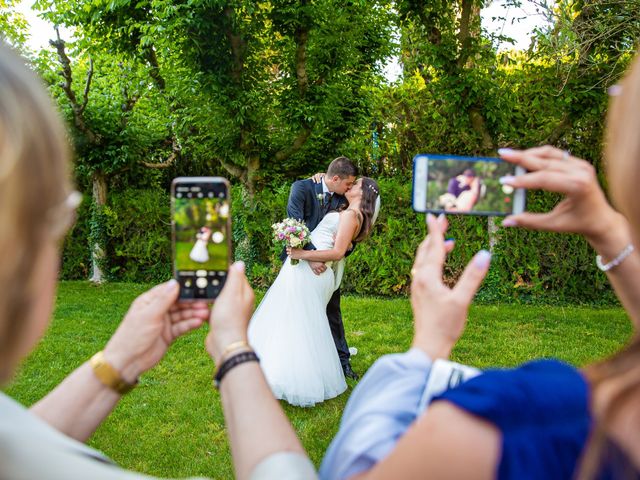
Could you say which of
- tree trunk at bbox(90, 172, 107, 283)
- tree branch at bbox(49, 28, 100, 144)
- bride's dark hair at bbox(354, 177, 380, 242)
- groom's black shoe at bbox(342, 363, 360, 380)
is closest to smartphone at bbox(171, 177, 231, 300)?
bride's dark hair at bbox(354, 177, 380, 242)

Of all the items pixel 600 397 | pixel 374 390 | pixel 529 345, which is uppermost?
pixel 600 397

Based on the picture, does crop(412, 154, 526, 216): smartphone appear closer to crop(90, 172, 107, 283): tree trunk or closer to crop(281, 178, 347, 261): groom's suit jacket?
crop(281, 178, 347, 261): groom's suit jacket

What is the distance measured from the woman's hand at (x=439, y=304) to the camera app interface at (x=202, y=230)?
2.20ft

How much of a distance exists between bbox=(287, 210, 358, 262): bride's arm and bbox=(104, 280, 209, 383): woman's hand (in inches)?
149

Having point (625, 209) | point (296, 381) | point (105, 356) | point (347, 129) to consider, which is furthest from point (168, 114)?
point (625, 209)

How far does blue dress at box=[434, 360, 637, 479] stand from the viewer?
0.86 meters

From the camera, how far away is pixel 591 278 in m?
9.52

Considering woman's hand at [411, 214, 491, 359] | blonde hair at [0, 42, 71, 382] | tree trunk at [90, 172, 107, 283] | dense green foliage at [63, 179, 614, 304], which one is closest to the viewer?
blonde hair at [0, 42, 71, 382]

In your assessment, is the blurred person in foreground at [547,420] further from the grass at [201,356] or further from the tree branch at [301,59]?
the tree branch at [301,59]

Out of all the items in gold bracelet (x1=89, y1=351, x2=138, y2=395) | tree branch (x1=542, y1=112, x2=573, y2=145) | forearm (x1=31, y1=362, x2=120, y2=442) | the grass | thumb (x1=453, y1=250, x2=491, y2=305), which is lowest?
the grass

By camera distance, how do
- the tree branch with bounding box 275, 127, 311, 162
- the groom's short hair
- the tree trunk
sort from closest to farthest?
the groom's short hair, the tree branch with bounding box 275, 127, 311, 162, the tree trunk

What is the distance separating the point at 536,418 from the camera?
886 millimetres

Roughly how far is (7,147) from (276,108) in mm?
10136

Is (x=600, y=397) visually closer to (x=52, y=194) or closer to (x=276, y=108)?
(x=52, y=194)
